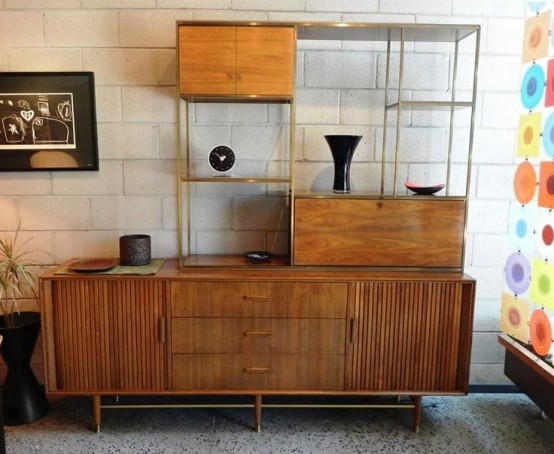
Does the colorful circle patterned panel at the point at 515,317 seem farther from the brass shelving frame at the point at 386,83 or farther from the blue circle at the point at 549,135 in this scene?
the blue circle at the point at 549,135

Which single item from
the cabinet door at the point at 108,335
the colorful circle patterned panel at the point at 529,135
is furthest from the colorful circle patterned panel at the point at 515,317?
the cabinet door at the point at 108,335

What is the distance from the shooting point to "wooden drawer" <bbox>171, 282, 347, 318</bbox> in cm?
239

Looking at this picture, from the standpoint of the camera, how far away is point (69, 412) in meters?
2.71

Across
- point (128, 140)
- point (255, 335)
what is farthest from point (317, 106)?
point (255, 335)

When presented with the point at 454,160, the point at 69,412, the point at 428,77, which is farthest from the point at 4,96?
the point at 454,160

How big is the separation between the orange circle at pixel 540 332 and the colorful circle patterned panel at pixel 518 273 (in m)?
0.16

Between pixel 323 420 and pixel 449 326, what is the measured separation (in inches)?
33.9

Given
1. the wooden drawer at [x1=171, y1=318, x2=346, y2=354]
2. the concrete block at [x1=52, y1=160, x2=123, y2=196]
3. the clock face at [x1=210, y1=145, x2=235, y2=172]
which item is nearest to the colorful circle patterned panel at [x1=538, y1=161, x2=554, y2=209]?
the wooden drawer at [x1=171, y1=318, x2=346, y2=354]

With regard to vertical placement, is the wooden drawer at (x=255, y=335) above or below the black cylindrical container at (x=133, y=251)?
below

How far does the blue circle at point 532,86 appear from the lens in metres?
2.39

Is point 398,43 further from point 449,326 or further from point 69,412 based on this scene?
point 69,412

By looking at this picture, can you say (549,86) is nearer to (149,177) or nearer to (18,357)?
(149,177)

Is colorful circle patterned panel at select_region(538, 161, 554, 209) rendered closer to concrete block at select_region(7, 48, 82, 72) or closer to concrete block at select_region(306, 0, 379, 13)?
concrete block at select_region(306, 0, 379, 13)

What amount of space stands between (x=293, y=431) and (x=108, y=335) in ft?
3.56
